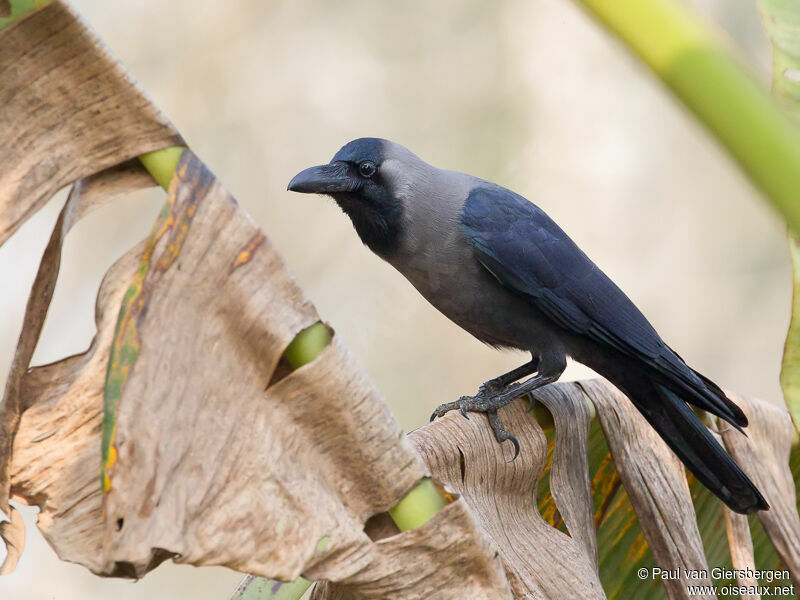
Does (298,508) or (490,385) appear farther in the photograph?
(490,385)

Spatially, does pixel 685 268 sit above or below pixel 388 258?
below

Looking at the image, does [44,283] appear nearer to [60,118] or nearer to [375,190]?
[60,118]

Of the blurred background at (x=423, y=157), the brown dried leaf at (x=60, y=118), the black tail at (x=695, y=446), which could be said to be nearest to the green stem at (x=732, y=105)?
the brown dried leaf at (x=60, y=118)

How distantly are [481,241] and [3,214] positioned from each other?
1.92 meters

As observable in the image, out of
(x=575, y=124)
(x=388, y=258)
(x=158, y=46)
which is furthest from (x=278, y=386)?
(x=575, y=124)

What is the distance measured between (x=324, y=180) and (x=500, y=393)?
0.87m

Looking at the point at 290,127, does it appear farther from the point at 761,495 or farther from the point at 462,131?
the point at 761,495

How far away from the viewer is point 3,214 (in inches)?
50.7

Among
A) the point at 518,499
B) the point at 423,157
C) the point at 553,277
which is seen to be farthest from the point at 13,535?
the point at 423,157

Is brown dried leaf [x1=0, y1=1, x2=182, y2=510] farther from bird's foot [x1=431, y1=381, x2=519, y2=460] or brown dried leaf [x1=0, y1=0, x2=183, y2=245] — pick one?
bird's foot [x1=431, y1=381, x2=519, y2=460]

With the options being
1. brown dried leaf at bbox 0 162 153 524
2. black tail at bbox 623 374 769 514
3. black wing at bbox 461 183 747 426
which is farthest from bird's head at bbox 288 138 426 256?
brown dried leaf at bbox 0 162 153 524

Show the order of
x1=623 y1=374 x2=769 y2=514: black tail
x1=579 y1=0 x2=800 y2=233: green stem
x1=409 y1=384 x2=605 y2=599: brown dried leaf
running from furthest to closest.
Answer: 1. x1=623 y1=374 x2=769 y2=514: black tail
2. x1=409 y1=384 x2=605 y2=599: brown dried leaf
3. x1=579 y1=0 x2=800 y2=233: green stem

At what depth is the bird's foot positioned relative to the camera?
211 cm

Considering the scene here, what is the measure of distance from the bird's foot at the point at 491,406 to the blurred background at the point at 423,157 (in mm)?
2183
